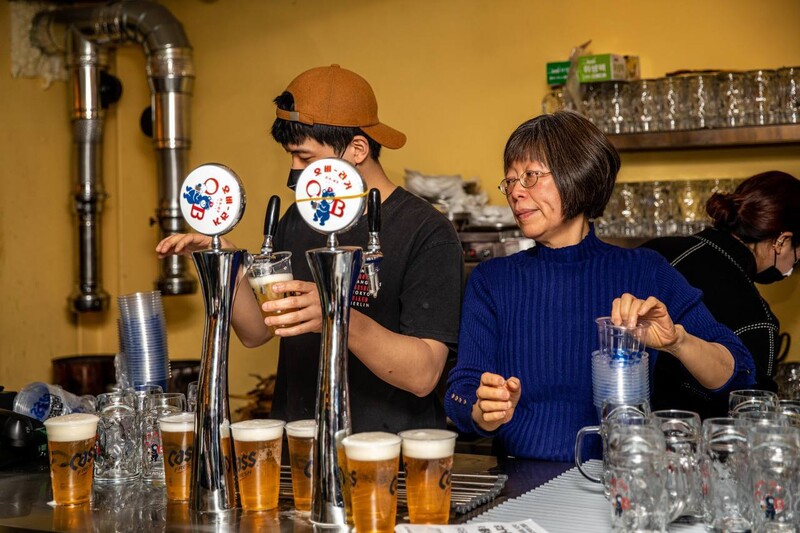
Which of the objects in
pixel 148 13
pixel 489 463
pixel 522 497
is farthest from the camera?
pixel 148 13

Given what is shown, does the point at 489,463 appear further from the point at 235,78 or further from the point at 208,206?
the point at 235,78

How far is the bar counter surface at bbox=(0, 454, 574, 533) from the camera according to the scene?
1.61 meters

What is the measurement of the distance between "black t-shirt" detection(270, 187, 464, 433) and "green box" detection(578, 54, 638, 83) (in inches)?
66.7

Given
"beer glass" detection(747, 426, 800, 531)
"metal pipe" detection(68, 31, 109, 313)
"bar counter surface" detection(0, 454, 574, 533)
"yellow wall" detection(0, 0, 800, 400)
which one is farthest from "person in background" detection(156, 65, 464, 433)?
"metal pipe" detection(68, 31, 109, 313)

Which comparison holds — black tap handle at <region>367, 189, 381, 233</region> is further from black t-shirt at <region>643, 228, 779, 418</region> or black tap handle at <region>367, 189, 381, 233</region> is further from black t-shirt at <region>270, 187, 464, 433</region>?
black t-shirt at <region>643, 228, 779, 418</region>

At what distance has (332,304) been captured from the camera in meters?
1.62

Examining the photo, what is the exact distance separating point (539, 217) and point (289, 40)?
294cm

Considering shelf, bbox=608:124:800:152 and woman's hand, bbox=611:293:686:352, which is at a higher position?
shelf, bbox=608:124:800:152

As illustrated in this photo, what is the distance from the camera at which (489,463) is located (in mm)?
1982

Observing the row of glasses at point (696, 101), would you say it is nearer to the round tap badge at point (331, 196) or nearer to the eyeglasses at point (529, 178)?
the eyeglasses at point (529, 178)

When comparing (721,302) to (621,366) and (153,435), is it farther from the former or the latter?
(153,435)

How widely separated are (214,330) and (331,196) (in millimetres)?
324

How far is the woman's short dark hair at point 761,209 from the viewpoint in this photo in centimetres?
310

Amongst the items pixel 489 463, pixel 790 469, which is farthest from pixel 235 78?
pixel 790 469
